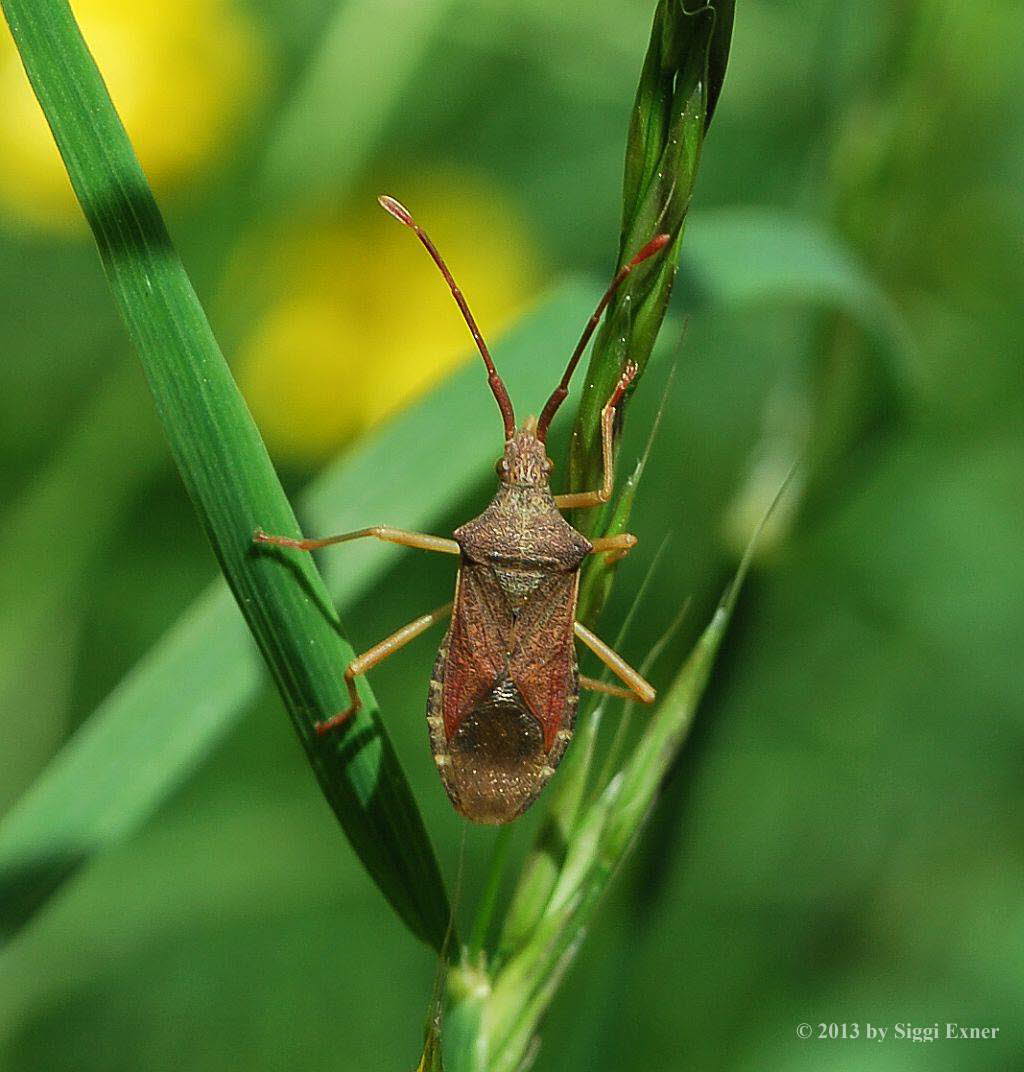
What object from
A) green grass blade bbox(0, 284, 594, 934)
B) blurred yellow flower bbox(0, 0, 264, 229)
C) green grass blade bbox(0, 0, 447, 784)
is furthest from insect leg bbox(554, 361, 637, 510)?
blurred yellow flower bbox(0, 0, 264, 229)

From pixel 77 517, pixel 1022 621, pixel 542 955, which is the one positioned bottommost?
pixel 1022 621

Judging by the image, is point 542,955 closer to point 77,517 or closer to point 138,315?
point 138,315

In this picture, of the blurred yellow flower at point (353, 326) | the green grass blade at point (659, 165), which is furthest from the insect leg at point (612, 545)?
the blurred yellow flower at point (353, 326)

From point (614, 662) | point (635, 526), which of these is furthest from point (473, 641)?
point (635, 526)

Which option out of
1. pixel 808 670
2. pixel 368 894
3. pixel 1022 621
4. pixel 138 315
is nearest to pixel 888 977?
pixel 808 670

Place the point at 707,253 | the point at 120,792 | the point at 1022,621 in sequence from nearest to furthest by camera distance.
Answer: the point at 120,792, the point at 707,253, the point at 1022,621
